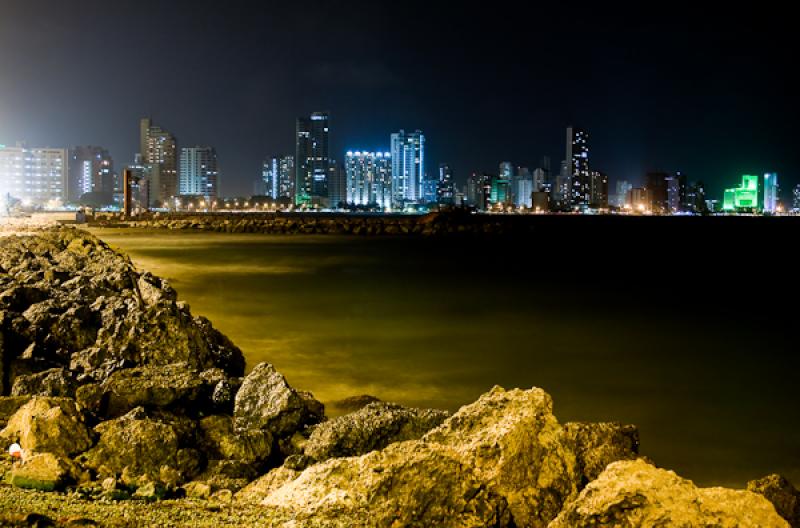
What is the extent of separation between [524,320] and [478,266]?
13727mm

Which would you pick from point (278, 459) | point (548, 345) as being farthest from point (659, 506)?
point (548, 345)

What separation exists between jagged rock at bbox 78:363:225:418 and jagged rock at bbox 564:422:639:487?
2.97 meters

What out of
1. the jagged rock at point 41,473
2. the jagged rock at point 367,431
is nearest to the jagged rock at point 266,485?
the jagged rock at point 367,431

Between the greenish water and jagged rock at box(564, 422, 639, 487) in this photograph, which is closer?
jagged rock at box(564, 422, 639, 487)

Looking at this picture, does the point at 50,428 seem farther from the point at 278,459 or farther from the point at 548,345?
the point at 548,345

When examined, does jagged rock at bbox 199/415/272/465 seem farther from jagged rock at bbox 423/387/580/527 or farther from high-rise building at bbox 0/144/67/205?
high-rise building at bbox 0/144/67/205

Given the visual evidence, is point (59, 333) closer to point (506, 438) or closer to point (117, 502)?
point (117, 502)

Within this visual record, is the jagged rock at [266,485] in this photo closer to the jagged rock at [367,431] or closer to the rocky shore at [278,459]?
the rocky shore at [278,459]

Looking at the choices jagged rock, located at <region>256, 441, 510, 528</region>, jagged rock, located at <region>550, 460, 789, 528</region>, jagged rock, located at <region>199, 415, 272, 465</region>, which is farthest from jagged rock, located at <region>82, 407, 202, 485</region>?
jagged rock, located at <region>550, 460, 789, 528</region>

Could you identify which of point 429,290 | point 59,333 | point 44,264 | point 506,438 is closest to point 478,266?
point 429,290

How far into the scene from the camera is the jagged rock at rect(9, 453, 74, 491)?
3961 mm

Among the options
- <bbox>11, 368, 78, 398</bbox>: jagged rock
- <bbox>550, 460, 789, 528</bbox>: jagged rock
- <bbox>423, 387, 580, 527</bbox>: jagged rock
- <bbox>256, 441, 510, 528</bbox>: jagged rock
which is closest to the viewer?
<bbox>550, 460, 789, 528</bbox>: jagged rock

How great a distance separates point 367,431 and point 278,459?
801mm

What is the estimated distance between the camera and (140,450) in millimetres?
4781
